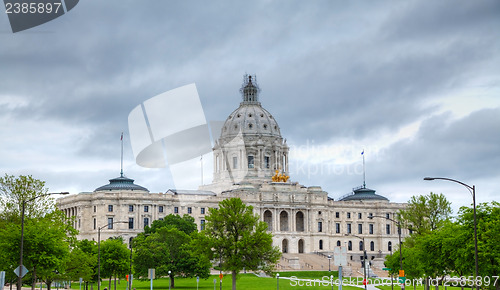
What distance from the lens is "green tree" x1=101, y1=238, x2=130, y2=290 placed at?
3649 inches

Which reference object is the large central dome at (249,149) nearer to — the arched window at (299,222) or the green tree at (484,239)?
the arched window at (299,222)

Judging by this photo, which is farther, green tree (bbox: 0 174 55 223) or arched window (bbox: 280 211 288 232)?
arched window (bbox: 280 211 288 232)

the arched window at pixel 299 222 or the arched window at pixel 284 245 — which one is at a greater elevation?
the arched window at pixel 299 222

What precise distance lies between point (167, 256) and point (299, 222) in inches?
2941

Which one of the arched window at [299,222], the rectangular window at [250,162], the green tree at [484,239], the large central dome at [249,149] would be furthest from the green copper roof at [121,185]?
the green tree at [484,239]

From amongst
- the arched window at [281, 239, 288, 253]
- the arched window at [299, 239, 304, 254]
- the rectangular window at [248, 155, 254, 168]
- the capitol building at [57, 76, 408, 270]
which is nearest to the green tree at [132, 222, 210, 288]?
the capitol building at [57, 76, 408, 270]

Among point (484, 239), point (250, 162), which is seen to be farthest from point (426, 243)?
point (250, 162)

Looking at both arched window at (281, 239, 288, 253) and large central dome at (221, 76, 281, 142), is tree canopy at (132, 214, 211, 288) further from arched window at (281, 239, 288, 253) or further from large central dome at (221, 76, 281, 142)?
large central dome at (221, 76, 281, 142)

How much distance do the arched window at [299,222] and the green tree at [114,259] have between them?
88.4 meters

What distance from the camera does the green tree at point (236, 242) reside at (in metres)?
86.9

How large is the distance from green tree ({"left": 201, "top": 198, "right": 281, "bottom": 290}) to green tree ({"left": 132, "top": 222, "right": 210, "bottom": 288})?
17.1 metres

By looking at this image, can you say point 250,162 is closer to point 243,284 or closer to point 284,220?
point 284,220

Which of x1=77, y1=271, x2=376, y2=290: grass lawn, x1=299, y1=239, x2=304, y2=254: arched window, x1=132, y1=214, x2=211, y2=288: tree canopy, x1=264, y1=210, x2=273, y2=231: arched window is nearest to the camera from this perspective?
x1=77, y1=271, x2=376, y2=290: grass lawn

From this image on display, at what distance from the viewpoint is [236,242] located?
3410 inches
